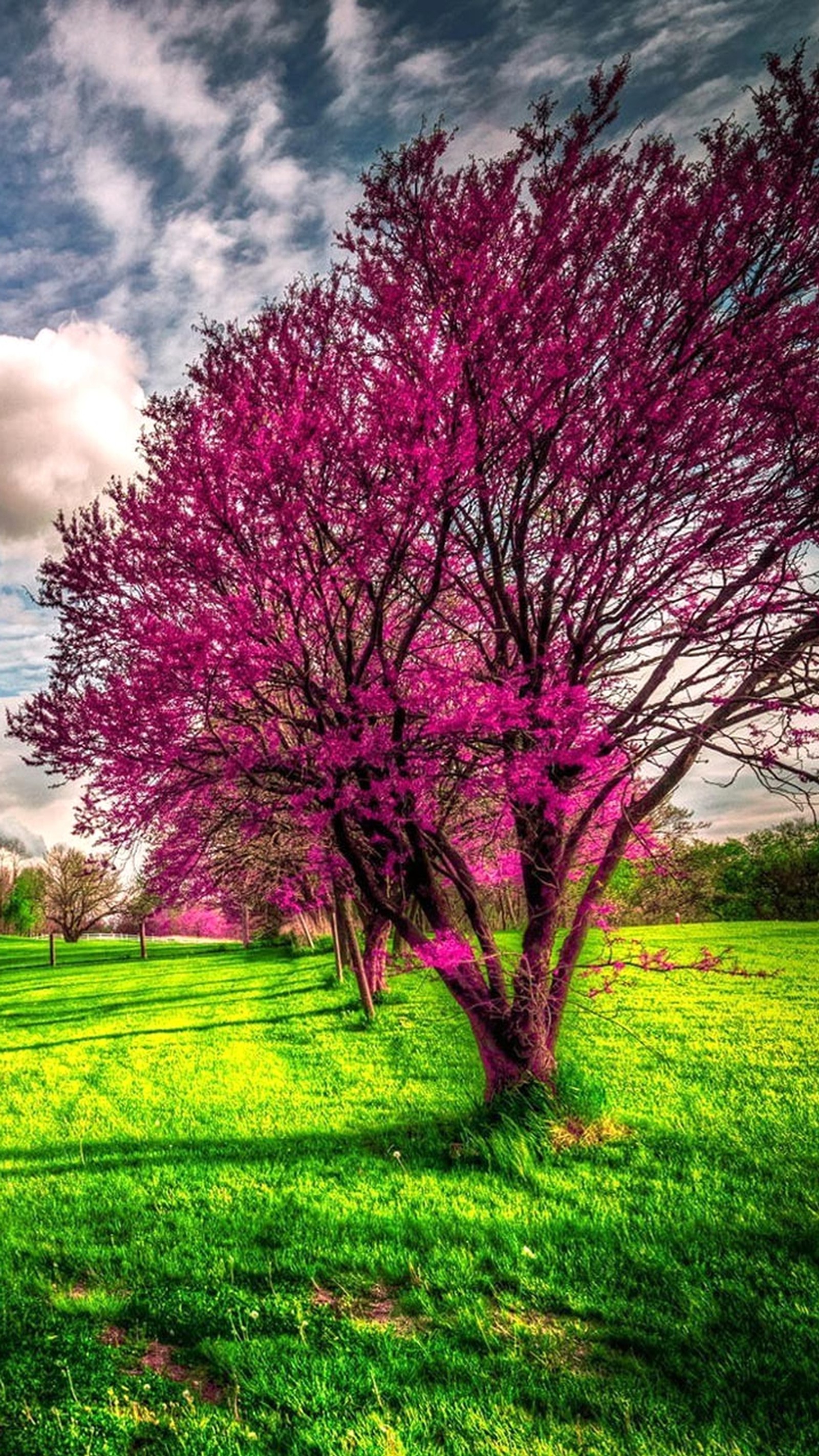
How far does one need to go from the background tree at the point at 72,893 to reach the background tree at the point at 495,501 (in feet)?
141

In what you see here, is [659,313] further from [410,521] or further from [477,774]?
[477,774]

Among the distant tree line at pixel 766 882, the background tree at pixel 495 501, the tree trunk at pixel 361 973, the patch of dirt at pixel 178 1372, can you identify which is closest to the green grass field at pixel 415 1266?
the patch of dirt at pixel 178 1372

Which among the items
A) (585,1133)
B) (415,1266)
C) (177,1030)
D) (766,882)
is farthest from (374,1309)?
(766,882)

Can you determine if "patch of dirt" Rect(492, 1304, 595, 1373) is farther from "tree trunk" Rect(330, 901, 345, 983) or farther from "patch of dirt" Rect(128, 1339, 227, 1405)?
"tree trunk" Rect(330, 901, 345, 983)

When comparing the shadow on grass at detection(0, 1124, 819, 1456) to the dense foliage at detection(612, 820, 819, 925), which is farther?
the dense foliage at detection(612, 820, 819, 925)

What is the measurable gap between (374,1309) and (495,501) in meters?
5.45

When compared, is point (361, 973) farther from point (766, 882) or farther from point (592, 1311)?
point (766, 882)

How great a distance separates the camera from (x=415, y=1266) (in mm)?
4004

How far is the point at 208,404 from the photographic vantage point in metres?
5.20

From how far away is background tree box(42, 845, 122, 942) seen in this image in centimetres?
4672

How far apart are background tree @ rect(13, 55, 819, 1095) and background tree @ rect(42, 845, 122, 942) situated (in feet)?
141

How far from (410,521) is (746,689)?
2908mm

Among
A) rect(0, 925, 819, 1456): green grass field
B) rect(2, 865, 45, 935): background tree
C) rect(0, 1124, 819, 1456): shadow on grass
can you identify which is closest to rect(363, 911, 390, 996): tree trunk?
rect(0, 925, 819, 1456): green grass field

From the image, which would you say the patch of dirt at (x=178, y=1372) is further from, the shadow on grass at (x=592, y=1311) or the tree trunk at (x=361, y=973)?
the tree trunk at (x=361, y=973)
